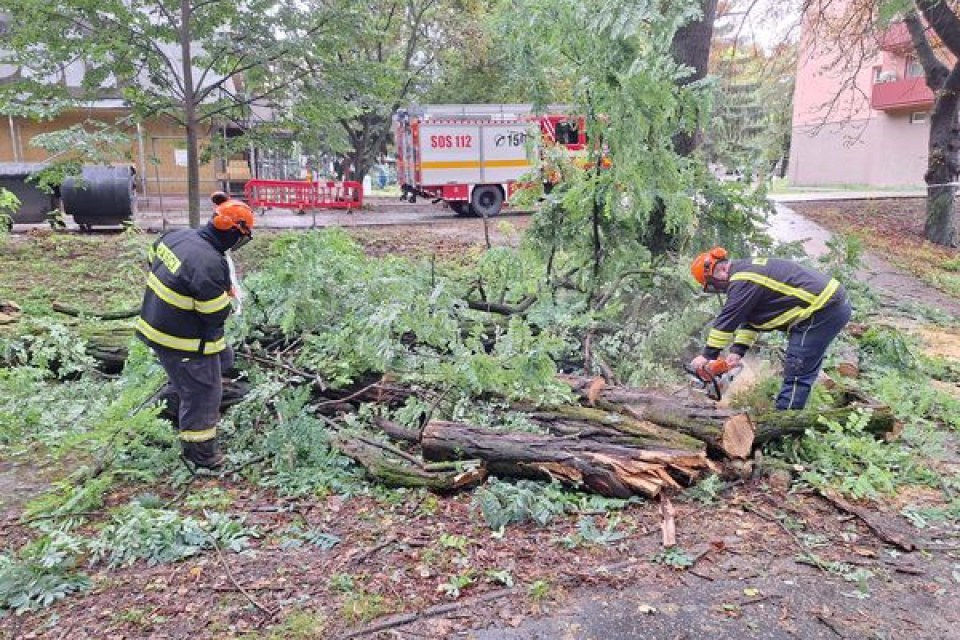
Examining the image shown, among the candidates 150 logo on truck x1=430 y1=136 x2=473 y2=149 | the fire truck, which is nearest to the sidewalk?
the fire truck

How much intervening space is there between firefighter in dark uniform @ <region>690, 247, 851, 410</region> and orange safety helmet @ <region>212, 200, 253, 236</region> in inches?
112

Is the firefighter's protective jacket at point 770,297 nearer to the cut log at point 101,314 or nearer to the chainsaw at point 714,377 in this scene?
the chainsaw at point 714,377

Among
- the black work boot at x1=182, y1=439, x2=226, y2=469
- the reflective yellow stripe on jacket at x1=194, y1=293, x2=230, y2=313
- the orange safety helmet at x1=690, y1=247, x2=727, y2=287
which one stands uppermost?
the orange safety helmet at x1=690, y1=247, x2=727, y2=287

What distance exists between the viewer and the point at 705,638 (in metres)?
2.51

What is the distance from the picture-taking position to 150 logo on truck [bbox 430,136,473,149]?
17.1 metres

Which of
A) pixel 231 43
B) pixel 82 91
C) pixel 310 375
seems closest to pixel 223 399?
pixel 310 375

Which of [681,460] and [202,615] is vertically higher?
[681,460]

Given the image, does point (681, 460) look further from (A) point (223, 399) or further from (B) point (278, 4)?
(B) point (278, 4)

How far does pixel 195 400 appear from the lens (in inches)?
156

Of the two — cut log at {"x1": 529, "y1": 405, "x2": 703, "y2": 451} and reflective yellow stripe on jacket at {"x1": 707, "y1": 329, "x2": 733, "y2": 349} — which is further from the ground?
reflective yellow stripe on jacket at {"x1": 707, "y1": 329, "x2": 733, "y2": 349}

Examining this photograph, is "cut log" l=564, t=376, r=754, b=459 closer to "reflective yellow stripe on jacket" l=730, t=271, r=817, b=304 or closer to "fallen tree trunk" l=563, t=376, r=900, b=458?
"fallen tree trunk" l=563, t=376, r=900, b=458

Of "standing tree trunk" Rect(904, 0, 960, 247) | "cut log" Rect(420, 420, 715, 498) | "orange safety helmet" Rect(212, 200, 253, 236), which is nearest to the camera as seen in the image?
"cut log" Rect(420, 420, 715, 498)

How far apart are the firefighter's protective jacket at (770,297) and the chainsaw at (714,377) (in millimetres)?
78

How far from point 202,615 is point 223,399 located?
201 cm
